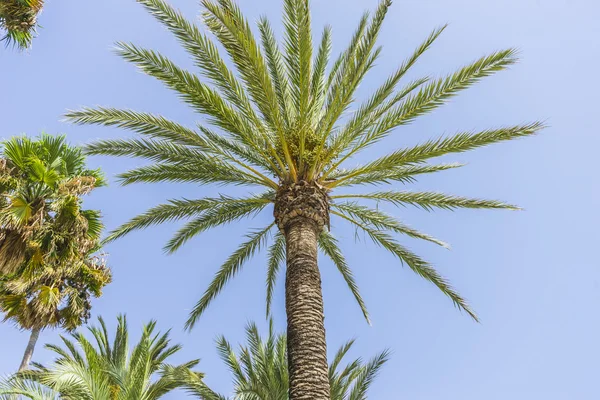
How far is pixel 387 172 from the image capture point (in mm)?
10336

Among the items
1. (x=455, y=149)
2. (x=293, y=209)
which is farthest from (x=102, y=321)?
(x=455, y=149)

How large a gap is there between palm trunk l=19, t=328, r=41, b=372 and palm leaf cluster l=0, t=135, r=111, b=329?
0.16 meters

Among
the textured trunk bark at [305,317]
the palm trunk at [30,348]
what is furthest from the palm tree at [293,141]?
the palm trunk at [30,348]

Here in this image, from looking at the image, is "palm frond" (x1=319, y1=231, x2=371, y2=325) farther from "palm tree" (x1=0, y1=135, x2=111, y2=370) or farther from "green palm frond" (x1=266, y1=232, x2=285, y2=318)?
"palm tree" (x1=0, y1=135, x2=111, y2=370)

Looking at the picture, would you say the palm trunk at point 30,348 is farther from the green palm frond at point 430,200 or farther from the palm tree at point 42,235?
the green palm frond at point 430,200

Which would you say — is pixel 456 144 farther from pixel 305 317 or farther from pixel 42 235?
pixel 42 235

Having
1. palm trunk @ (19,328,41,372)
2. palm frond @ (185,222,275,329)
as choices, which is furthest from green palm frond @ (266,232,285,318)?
palm trunk @ (19,328,41,372)

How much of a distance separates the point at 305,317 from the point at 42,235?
22.1ft

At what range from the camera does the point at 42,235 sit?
36.1 ft

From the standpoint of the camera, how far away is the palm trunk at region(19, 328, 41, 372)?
11.5 metres

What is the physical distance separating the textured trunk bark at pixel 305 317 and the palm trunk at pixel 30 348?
7.18 meters

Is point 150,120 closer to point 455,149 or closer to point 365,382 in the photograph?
point 455,149

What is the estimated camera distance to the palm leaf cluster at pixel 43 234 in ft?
35.1

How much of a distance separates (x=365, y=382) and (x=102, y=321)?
7050 mm
